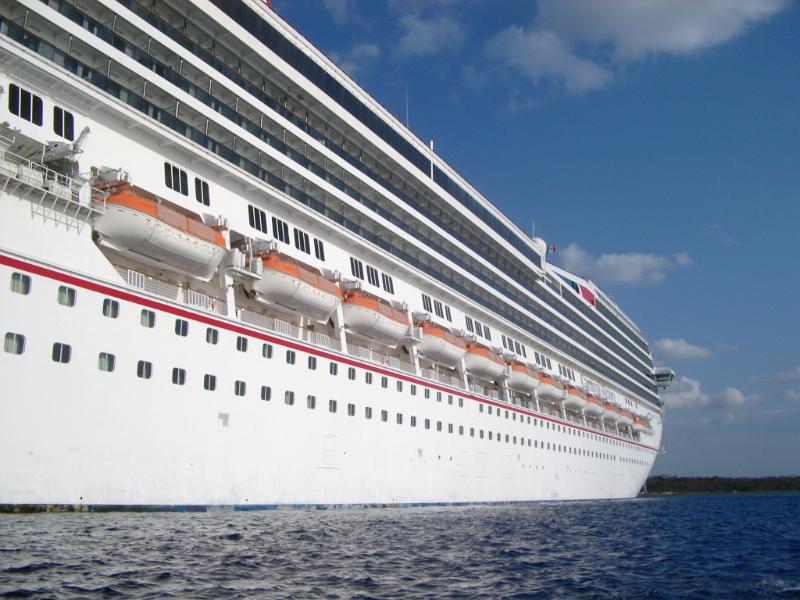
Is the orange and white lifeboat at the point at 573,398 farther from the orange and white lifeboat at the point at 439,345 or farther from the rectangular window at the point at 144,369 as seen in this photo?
the rectangular window at the point at 144,369

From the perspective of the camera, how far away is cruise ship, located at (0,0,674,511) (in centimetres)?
1409

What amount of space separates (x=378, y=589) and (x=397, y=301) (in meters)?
18.8

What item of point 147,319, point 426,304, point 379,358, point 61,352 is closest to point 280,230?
point 379,358

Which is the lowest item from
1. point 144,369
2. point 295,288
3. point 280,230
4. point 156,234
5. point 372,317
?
point 144,369

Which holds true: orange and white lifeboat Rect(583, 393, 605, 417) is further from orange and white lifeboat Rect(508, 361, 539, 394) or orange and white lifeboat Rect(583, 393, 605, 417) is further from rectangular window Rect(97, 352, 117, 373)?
rectangular window Rect(97, 352, 117, 373)

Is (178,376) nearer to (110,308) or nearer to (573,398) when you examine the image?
(110,308)

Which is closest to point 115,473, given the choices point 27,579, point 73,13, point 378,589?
point 27,579

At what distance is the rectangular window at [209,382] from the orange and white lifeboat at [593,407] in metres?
33.3

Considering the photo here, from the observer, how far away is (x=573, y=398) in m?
43.5

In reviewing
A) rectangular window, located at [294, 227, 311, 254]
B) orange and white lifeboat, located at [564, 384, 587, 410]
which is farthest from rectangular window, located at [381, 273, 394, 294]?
orange and white lifeboat, located at [564, 384, 587, 410]

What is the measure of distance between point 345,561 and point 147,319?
7.49 meters

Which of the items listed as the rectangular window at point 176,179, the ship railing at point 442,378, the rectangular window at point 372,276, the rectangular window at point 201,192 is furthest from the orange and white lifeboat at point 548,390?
the rectangular window at point 176,179

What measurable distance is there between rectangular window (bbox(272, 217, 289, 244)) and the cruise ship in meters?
0.09

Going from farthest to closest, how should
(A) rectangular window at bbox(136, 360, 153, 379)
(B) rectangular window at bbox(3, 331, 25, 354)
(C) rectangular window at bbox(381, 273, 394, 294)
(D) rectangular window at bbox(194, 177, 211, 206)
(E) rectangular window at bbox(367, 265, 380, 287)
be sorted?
(C) rectangular window at bbox(381, 273, 394, 294) → (E) rectangular window at bbox(367, 265, 380, 287) → (D) rectangular window at bbox(194, 177, 211, 206) → (A) rectangular window at bbox(136, 360, 153, 379) → (B) rectangular window at bbox(3, 331, 25, 354)
